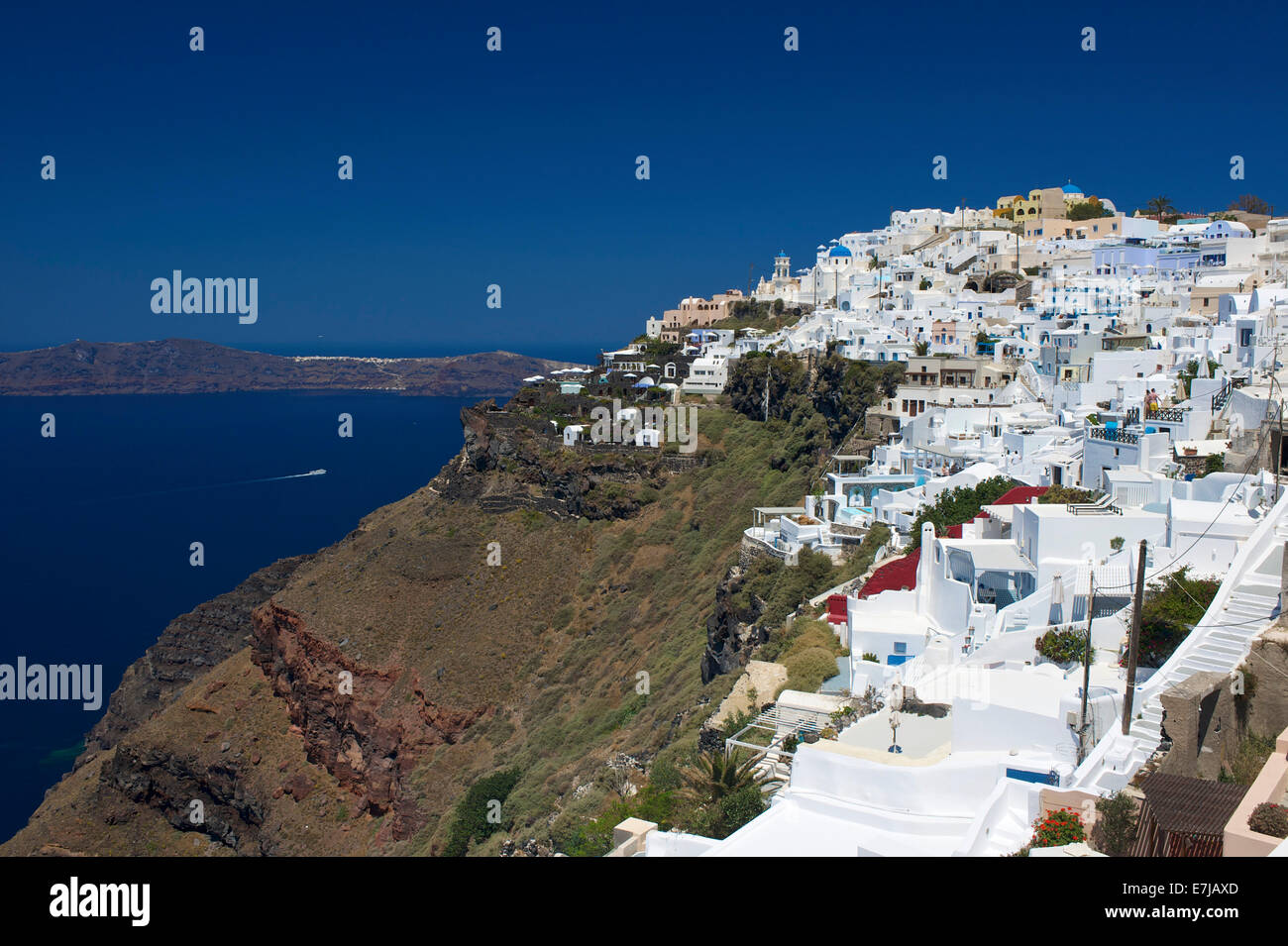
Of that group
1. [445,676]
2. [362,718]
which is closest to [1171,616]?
[445,676]

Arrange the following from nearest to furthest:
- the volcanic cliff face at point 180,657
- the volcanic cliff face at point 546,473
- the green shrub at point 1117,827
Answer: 1. the green shrub at point 1117,827
2. the volcanic cliff face at point 546,473
3. the volcanic cliff face at point 180,657

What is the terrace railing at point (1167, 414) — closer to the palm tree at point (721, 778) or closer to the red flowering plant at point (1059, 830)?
the palm tree at point (721, 778)

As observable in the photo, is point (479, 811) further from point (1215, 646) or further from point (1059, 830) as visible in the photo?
point (1059, 830)

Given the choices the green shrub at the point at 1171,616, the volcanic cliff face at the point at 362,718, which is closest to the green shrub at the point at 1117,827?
the green shrub at the point at 1171,616

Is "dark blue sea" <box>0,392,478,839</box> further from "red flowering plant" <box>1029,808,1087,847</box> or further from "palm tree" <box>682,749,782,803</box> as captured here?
"red flowering plant" <box>1029,808,1087,847</box>

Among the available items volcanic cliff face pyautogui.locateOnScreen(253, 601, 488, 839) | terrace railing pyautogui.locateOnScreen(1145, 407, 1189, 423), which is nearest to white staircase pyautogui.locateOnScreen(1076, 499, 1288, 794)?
terrace railing pyautogui.locateOnScreen(1145, 407, 1189, 423)
